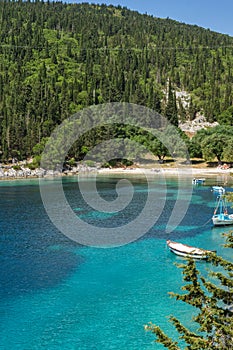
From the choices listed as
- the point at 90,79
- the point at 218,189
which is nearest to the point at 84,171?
the point at 218,189

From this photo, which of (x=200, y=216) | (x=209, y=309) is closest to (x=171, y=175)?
(x=200, y=216)

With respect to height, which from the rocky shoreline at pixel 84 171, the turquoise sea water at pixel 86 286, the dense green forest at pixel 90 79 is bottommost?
the turquoise sea water at pixel 86 286

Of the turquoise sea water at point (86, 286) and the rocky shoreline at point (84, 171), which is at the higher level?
the rocky shoreline at point (84, 171)

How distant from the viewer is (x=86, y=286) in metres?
27.0

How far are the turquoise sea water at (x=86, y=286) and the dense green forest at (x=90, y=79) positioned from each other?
74779mm

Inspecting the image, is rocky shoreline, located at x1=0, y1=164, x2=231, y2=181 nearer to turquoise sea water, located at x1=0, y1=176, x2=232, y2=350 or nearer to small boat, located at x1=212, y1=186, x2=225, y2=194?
small boat, located at x1=212, y1=186, x2=225, y2=194

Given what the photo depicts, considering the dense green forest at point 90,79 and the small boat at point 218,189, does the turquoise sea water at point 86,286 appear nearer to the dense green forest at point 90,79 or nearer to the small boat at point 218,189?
the small boat at point 218,189

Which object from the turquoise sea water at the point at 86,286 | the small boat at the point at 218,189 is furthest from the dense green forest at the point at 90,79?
the turquoise sea water at the point at 86,286

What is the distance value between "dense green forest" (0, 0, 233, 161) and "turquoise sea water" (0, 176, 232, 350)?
7478cm

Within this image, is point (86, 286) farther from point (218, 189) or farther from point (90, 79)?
point (90, 79)

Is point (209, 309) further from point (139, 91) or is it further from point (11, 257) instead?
point (139, 91)

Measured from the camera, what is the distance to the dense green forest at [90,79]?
409ft

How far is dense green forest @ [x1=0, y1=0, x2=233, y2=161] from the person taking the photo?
124688mm

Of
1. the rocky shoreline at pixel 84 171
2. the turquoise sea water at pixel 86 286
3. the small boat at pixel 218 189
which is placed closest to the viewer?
the turquoise sea water at pixel 86 286
